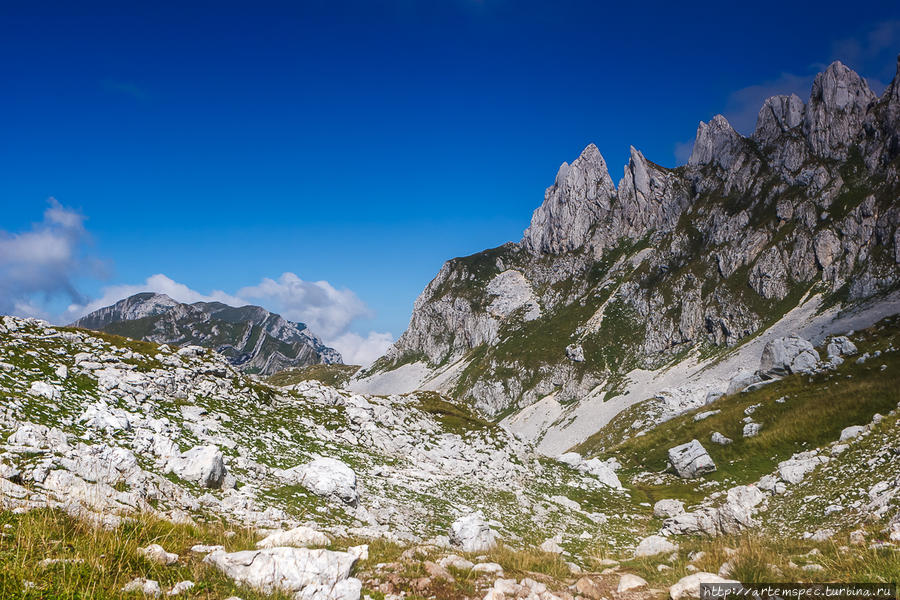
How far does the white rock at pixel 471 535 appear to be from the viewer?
18.9m

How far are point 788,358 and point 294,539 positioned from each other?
8475 cm

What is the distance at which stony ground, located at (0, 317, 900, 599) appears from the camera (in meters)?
8.80

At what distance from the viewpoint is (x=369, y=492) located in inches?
1069

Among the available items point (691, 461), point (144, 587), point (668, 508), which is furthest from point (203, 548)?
point (691, 461)

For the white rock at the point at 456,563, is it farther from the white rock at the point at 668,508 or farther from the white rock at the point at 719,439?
the white rock at the point at 719,439

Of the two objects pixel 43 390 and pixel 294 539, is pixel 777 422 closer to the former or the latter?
pixel 294 539

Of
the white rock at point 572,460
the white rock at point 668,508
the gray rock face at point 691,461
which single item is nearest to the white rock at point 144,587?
the white rock at point 668,508

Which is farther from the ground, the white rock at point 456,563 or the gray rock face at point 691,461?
the white rock at point 456,563

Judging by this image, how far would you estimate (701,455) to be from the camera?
5259 centimetres

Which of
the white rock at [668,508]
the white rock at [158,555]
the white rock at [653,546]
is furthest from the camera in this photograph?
the white rock at [668,508]

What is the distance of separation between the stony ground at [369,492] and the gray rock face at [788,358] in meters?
5.73

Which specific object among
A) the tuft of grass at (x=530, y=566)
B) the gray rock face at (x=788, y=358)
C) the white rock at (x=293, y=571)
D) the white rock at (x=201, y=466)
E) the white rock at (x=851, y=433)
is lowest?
the tuft of grass at (x=530, y=566)

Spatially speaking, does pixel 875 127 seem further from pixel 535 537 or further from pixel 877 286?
pixel 535 537

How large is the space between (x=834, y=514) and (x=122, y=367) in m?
46.8
